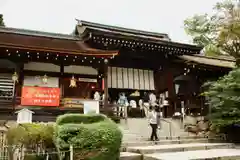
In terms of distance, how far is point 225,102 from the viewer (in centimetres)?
1222

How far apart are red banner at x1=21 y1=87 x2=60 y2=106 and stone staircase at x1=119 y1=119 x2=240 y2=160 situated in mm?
3654

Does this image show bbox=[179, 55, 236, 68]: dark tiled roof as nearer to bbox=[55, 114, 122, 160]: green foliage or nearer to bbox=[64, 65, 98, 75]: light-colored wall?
bbox=[64, 65, 98, 75]: light-colored wall

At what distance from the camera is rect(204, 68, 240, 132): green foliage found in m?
11.8

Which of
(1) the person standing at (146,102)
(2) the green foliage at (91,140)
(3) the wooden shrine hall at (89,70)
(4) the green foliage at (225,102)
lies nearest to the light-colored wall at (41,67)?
(3) the wooden shrine hall at (89,70)

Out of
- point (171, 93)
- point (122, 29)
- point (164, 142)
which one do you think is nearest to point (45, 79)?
point (164, 142)

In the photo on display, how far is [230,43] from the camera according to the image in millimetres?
17875

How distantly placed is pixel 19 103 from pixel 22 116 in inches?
51.0

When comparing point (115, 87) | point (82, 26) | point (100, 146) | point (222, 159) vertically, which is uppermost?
point (82, 26)

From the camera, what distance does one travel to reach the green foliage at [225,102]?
11.8m

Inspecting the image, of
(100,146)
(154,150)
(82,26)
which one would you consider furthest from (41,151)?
(82,26)

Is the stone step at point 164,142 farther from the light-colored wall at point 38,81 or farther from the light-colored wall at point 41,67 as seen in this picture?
the light-colored wall at point 41,67

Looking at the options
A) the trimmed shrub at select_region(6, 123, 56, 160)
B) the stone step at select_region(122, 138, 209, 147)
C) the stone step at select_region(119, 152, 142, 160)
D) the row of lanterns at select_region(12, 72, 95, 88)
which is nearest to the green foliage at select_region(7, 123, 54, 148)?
the trimmed shrub at select_region(6, 123, 56, 160)

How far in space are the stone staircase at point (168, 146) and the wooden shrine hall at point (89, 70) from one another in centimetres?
249

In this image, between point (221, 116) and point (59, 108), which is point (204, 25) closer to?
point (221, 116)
